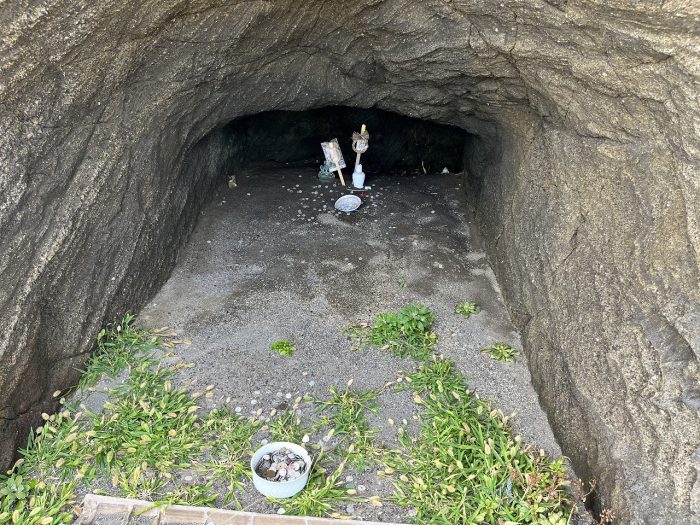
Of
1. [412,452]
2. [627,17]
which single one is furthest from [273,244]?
[627,17]

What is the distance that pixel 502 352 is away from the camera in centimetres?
456

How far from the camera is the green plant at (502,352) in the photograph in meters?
4.54

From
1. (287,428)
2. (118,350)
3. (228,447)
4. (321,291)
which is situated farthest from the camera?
(321,291)

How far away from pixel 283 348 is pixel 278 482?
1.42 m

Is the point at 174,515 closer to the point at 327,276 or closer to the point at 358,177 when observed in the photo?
the point at 327,276

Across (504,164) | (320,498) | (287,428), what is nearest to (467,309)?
(504,164)

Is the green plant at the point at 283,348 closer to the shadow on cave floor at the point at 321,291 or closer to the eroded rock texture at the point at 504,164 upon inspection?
the shadow on cave floor at the point at 321,291

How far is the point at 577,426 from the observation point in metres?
3.62

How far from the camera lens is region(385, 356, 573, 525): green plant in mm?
3271

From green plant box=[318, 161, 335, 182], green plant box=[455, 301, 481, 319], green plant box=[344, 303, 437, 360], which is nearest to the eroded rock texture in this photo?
green plant box=[455, 301, 481, 319]

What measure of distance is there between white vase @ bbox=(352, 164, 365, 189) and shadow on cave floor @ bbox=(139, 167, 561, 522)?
0.86ft

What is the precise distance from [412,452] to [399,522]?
20.2 inches

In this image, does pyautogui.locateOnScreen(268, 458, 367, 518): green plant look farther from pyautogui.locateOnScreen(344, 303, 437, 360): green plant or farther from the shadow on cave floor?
pyautogui.locateOnScreen(344, 303, 437, 360): green plant

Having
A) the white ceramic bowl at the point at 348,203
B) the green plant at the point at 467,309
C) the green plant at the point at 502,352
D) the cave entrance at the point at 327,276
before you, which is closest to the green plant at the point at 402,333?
the cave entrance at the point at 327,276
